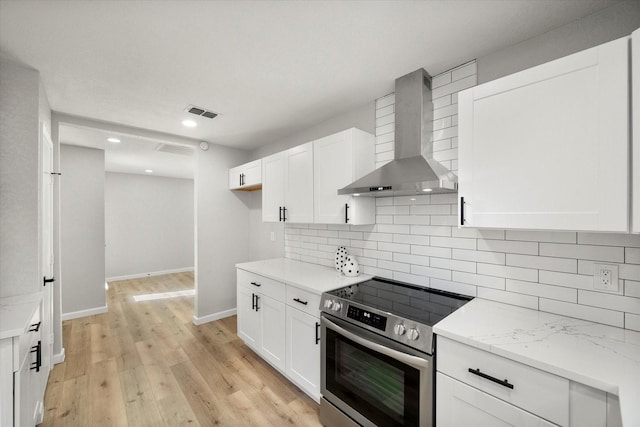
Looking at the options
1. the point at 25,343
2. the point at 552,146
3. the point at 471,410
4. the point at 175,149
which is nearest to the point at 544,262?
the point at 552,146

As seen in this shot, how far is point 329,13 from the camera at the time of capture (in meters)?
1.42

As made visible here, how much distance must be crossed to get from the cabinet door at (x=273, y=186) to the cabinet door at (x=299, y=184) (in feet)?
0.34

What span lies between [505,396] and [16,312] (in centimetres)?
258

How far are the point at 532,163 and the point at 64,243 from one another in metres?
5.39

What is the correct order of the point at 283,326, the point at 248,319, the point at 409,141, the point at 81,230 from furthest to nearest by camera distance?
the point at 81,230 → the point at 248,319 → the point at 283,326 → the point at 409,141

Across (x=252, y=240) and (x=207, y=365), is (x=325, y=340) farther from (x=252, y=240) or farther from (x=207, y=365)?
(x=252, y=240)

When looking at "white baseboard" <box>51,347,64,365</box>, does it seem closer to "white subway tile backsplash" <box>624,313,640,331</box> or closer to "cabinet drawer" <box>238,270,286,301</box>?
"cabinet drawer" <box>238,270,286,301</box>

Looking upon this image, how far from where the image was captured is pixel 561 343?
1.23 metres

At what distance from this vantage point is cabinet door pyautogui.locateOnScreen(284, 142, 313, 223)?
2650mm

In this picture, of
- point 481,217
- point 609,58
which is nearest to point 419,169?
point 481,217

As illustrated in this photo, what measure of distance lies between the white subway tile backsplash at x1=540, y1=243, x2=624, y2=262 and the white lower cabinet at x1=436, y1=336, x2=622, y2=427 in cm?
74

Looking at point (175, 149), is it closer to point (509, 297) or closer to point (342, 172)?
point (342, 172)

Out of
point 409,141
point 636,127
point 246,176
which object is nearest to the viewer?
point 636,127

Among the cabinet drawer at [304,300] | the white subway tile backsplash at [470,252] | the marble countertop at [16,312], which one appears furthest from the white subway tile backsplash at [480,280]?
the marble countertop at [16,312]
